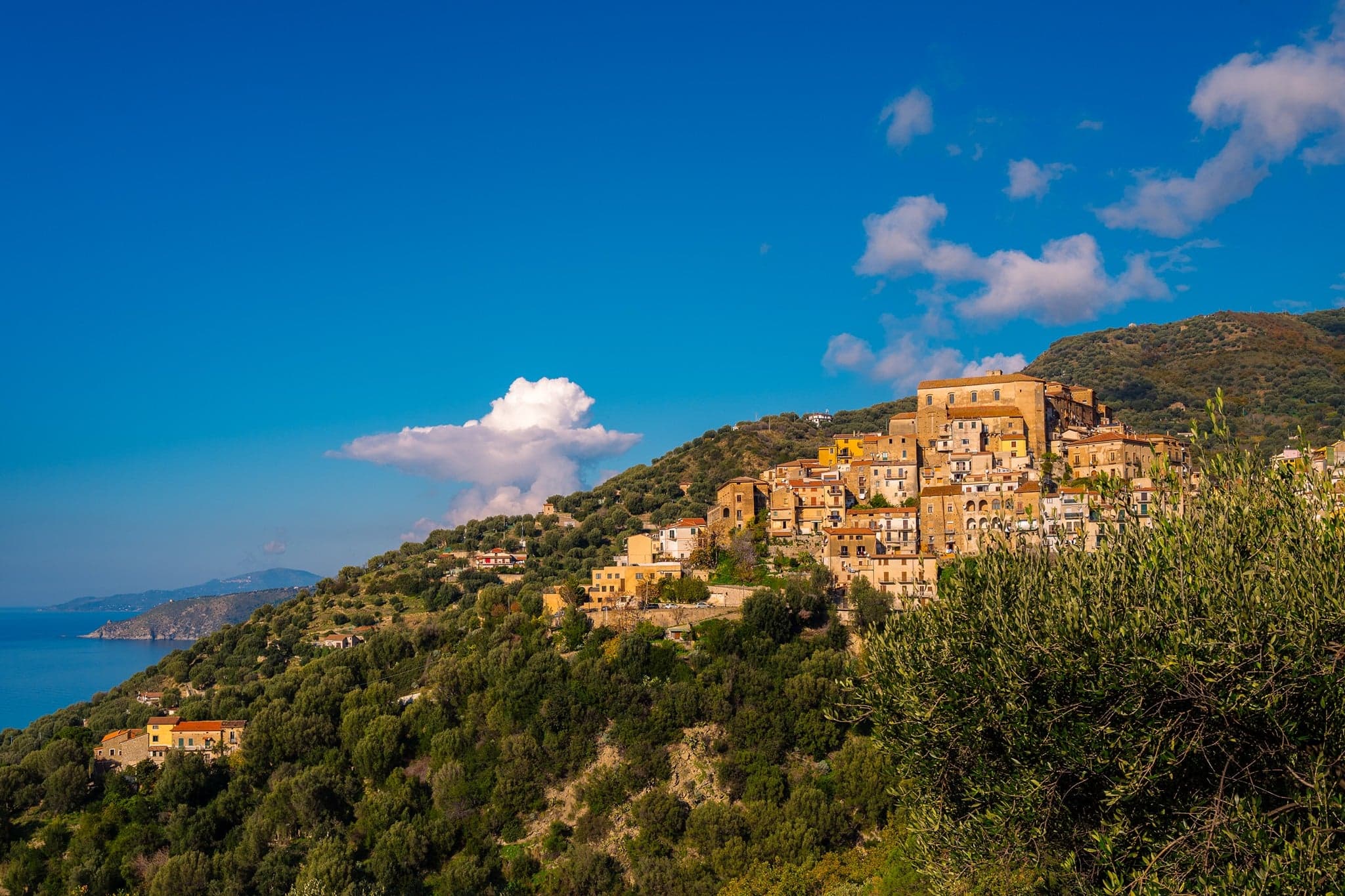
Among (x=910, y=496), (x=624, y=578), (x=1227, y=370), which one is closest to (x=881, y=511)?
(x=910, y=496)

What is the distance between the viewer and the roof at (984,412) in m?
57.9

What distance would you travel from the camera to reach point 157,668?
2677 inches

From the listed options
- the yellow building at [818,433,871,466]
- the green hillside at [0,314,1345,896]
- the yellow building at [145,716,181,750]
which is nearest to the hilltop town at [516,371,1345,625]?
the yellow building at [818,433,871,466]

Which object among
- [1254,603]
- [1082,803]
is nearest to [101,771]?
[1082,803]

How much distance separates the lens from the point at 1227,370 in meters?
108

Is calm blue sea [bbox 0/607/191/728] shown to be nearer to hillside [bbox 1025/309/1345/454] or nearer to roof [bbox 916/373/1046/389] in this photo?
roof [bbox 916/373/1046/389]

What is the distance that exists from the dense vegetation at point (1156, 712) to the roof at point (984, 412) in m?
42.8

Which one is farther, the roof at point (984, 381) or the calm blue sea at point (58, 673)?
the calm blue sea at point (58, 673)

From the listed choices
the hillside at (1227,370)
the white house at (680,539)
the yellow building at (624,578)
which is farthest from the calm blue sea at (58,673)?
the hillside at (1227,370)

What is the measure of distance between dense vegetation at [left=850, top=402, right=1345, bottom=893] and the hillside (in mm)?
63959

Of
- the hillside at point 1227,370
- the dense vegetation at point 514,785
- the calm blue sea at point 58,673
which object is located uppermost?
the hillside at point 1227,370

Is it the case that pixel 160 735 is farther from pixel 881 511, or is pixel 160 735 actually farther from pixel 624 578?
pixel 881 511

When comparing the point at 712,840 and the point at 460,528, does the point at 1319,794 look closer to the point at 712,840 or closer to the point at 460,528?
the point at 712,840

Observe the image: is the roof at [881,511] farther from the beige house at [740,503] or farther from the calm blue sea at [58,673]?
the calm blue sea at [58,673]
